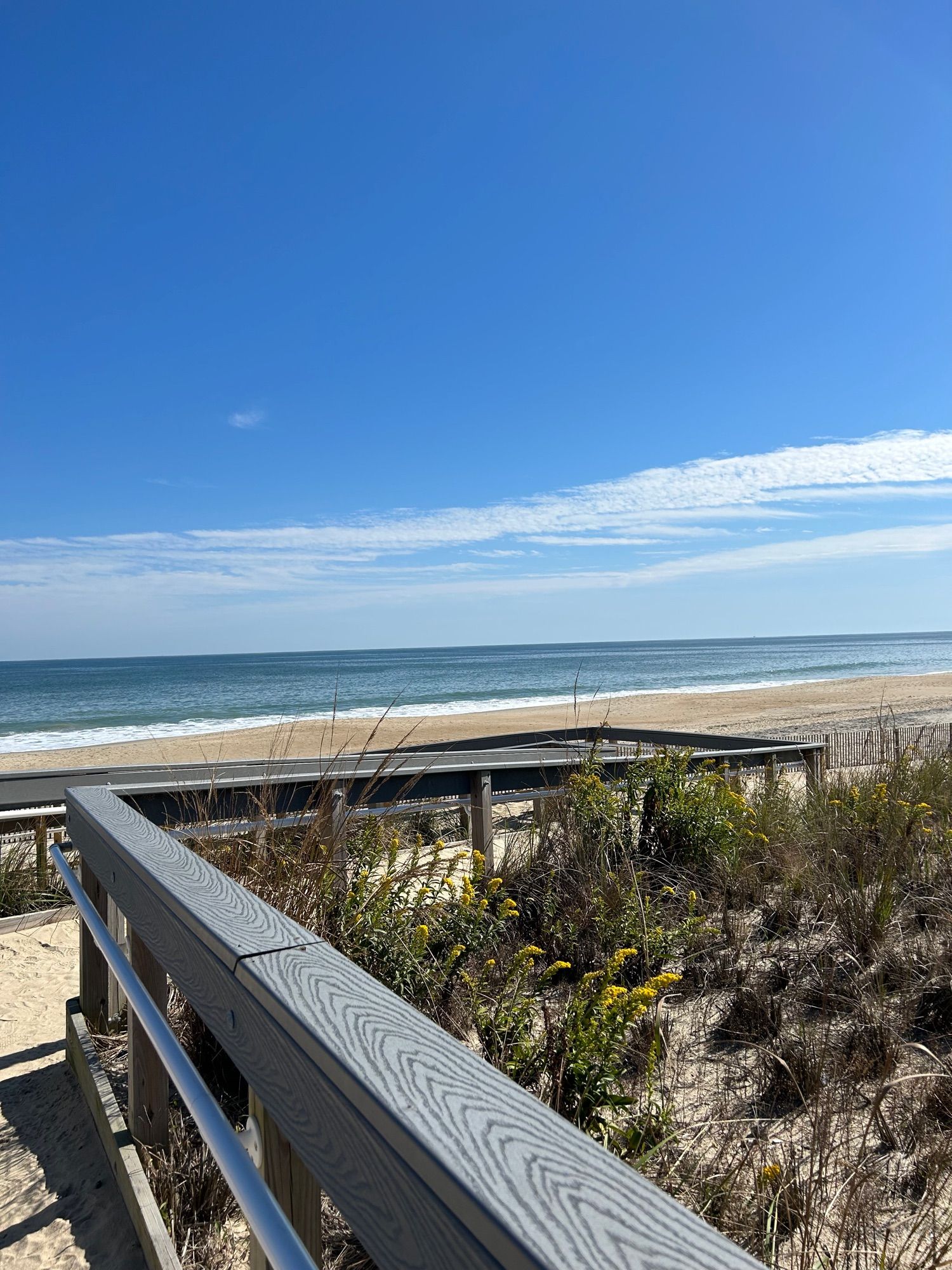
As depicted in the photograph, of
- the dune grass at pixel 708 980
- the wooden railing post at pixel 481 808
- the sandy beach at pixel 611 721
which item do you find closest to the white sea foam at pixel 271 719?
the sandy beach at pixel 611 721

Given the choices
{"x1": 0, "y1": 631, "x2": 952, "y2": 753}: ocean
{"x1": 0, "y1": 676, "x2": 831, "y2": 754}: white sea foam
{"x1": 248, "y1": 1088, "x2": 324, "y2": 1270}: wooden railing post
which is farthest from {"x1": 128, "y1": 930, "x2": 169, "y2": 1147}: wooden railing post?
{"x1": 0, "y1": 676, "x2": 831, "y2": 754}: white sea foam

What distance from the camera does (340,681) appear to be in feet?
226

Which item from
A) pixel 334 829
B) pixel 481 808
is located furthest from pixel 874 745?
pixel 334 829

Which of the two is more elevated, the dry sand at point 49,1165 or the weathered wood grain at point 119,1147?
the weathered wood grain at point 119,1147

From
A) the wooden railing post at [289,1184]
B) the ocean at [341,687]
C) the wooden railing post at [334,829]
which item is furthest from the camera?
the ocean at [341,687]

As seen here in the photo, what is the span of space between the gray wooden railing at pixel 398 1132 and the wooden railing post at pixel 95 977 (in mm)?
1525

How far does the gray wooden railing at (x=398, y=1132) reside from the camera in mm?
733

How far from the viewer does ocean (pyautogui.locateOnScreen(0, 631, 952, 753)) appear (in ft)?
126

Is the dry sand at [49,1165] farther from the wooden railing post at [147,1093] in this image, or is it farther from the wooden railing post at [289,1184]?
the wooden railing post at [289,1184]

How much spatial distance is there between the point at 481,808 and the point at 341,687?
5448cm

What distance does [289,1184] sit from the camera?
4.61 feet

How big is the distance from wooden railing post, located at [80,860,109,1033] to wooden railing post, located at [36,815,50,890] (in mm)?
2691

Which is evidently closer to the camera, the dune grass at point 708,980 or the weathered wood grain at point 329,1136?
the weathered wood grain at point 329,1136

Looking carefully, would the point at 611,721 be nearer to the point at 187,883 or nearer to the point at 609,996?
the point at 609,996
